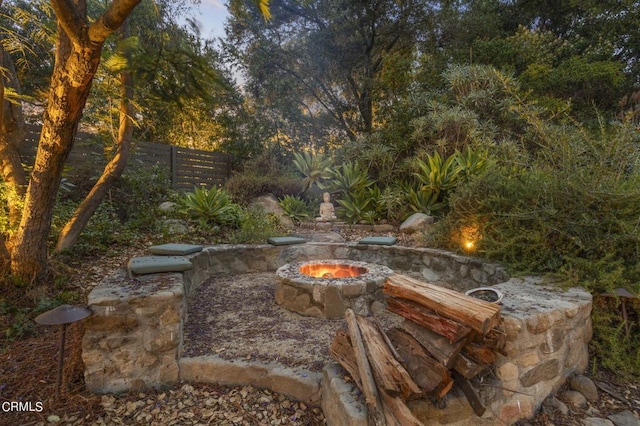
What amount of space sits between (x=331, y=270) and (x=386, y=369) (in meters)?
2.18

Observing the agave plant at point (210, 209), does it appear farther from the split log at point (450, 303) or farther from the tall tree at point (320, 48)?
the tall tree at point (320, 48)

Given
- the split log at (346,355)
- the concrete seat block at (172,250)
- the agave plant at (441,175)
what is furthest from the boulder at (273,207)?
the split log at (346,355)

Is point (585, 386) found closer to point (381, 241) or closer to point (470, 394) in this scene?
point (470, 394)

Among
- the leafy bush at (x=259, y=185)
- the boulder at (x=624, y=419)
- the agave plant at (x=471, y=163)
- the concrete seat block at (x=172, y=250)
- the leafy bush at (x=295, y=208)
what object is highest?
the agave plant at (x=471, y=163)

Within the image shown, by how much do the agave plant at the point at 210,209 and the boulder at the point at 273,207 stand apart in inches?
35.7

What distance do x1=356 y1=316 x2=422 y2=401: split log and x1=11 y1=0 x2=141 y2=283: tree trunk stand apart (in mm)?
2633

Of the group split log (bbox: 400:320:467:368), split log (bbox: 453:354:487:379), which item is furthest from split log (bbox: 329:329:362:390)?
split log (bbox: 453:354:487:379)

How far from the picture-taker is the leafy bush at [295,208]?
6.26 meters

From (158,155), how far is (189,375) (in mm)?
5981

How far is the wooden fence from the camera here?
17.2 ft

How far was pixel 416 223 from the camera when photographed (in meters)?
5.00

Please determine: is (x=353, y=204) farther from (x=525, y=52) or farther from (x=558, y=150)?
(x=525, y=52)

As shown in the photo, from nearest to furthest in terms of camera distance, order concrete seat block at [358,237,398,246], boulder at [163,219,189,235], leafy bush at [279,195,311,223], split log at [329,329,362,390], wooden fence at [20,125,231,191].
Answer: split log at [329,329,362,390] < concrete seat block at [358,237,398,246] < boulder at [163,219,189,235] < wooden fence at [20,125,231,191] < leafy bush at [279,195,311,223]

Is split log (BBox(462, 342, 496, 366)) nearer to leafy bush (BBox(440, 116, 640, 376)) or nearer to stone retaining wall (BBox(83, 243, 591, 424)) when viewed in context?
stone retaining wall (BBox(83, 243, 591, 424))
